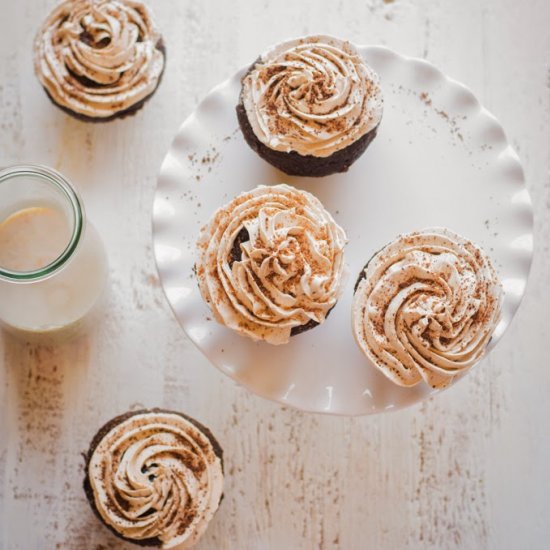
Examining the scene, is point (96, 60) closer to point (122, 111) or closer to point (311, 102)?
point (122, 111)

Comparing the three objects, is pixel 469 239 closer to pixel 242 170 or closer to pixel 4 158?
pixel 242 170

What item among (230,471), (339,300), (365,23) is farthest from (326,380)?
(365,23)

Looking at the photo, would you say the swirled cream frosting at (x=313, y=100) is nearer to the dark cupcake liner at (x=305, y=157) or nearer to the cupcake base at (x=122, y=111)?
the dark cupcake liner at (x=305, y=157)

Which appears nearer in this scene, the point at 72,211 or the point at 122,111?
the point at 72,211

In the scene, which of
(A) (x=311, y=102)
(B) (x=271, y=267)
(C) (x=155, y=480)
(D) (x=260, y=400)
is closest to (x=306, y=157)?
(A) (x=311, y=102)

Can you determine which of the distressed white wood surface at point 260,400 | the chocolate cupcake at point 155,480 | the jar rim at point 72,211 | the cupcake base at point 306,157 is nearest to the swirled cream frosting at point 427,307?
the cupcake base at point 306,157

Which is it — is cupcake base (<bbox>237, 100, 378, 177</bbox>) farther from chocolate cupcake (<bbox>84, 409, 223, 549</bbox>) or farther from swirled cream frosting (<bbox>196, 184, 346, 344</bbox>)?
chocolate cupcake (<bbox>84, 409, 223, 549</bbox>)
